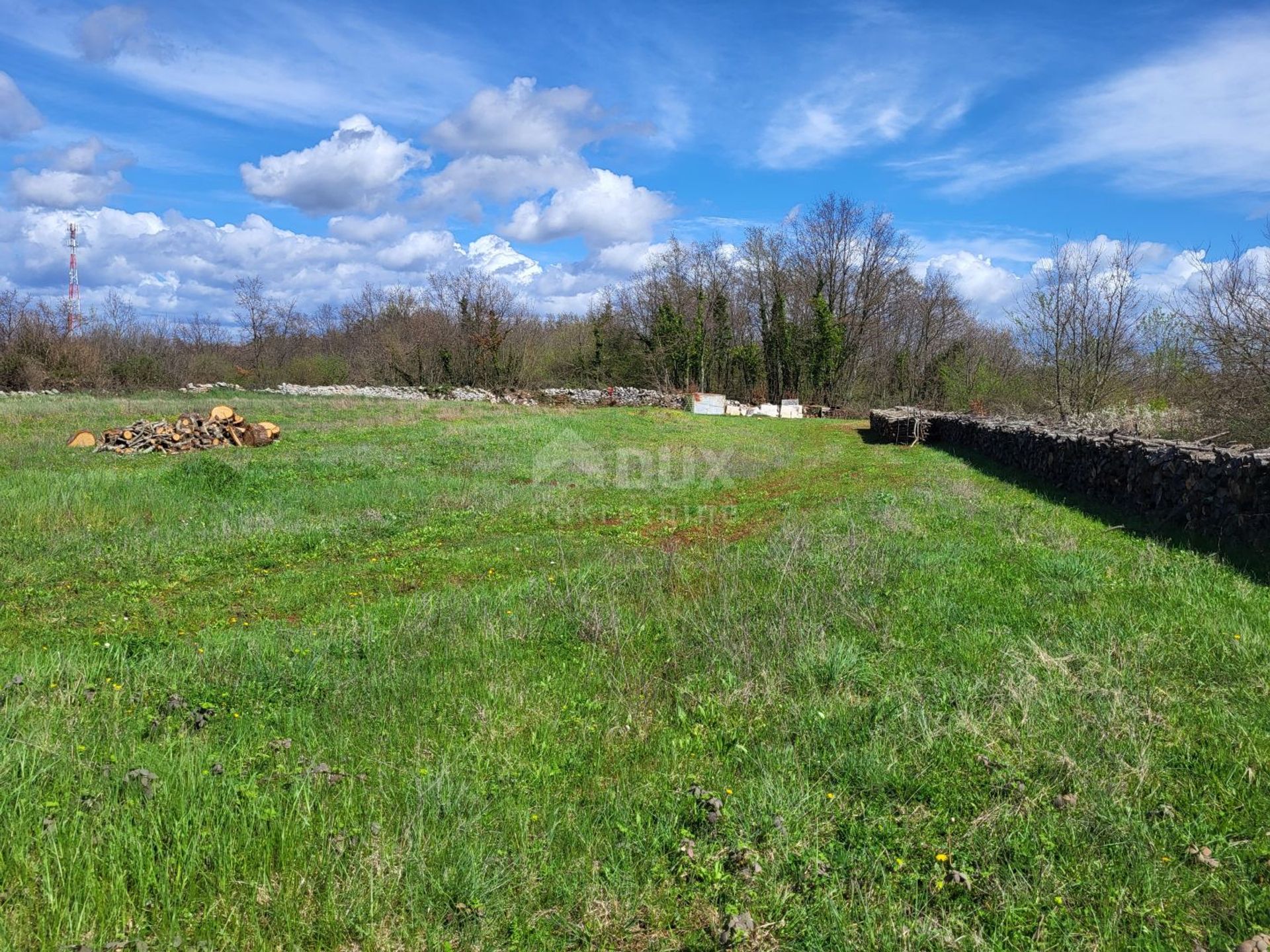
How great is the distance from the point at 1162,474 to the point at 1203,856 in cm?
877

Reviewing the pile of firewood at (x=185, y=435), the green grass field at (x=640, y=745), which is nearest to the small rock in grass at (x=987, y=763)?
the green grass field at (x=640, y=745)

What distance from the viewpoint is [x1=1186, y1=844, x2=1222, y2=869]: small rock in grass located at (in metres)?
3.20

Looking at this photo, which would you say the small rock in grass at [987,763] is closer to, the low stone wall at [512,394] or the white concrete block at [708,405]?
the white concrete block at [708,405]

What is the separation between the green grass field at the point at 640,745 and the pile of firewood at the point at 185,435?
9575mm

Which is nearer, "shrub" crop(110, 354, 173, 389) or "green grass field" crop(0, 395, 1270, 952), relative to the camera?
"green grass field" crop(0, 395, 1270, 952)

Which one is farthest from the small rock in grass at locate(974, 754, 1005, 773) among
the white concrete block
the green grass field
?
the white concrete block

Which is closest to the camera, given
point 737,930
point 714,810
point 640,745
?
point 737,930

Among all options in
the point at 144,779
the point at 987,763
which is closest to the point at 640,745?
the point at 987,763

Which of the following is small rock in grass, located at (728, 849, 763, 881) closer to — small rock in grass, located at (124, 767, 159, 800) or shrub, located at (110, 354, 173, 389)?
small rock in grass, located at (124, 767, 159, 800)

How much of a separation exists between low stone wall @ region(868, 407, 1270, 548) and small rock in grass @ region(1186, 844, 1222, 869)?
6157mm

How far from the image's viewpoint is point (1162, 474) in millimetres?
10438

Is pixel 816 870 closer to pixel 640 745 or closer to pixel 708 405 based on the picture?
pixel 640 745

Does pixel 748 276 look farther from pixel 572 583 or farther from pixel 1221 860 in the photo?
pixel 1221 860

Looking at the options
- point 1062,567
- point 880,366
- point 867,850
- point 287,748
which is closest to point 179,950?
point 287,748
